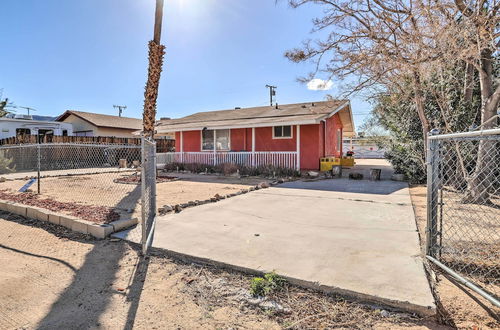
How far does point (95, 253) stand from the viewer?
389 centimetres

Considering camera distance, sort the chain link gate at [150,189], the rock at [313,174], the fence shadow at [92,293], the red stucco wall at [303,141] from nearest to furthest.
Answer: the fence shadow at [92,293]
the chain link gate at [150,189]
the rock at [313,174]
the red stucco wall at [303,141]

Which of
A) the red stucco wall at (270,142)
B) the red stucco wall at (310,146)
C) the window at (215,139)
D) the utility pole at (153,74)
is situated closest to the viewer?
the utility pole at (153,74)

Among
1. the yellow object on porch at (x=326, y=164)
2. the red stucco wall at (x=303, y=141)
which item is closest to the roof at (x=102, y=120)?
A: the red stucco wall at (x=303, y=141)

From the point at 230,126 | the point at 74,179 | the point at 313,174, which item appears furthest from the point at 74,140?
the point at 313,174

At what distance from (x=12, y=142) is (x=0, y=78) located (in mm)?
11575

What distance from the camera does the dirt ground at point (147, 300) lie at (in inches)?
90.3

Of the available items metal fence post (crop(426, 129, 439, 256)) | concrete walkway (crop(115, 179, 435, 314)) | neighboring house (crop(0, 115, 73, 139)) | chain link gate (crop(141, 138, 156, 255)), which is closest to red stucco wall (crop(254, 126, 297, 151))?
concrete walkway (crop(115, 179, 435, 314))

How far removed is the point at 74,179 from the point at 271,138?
9.51 meters

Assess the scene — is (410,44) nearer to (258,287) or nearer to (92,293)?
(258,287)

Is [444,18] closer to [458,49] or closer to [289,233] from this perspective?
A: [458,49]

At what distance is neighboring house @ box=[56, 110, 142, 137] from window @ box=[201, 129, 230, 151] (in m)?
12.0

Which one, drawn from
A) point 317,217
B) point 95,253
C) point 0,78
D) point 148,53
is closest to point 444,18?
point 317,217

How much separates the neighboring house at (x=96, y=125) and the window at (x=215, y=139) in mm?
12009

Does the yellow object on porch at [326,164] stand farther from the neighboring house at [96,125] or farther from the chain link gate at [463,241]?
the neighboring house at [96,125]
